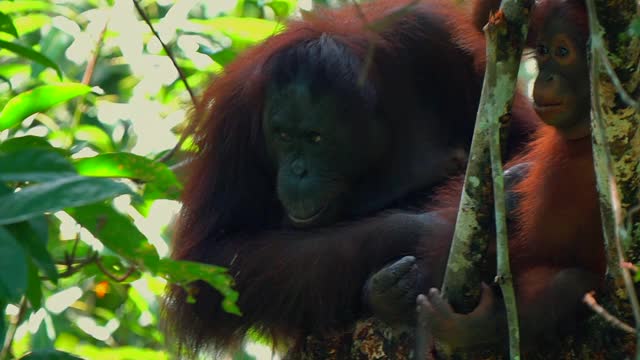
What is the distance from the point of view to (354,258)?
3574 mm

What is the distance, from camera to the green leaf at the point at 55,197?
7.00ft

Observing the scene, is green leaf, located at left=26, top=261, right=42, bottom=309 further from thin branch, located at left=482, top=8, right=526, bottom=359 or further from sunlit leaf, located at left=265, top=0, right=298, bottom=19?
sunlit leaf, located at left=265, top=0, right=298, bottom=19

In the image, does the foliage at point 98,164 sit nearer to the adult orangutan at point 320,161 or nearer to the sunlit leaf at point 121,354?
the sunlit leaf at point 121,354

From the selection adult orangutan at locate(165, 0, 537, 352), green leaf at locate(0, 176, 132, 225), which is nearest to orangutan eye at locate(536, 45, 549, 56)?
adult orangutan at locate(165, 0, 537, 352)

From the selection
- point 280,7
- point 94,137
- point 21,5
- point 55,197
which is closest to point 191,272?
point 55,197

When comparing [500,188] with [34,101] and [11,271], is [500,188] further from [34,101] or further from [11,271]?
[34,101]

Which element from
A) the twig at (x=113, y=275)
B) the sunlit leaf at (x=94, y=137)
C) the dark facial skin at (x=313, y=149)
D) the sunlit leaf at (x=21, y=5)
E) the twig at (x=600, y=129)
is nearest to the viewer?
the twig at (x=600, y=129)

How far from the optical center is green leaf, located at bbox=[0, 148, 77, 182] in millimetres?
2273

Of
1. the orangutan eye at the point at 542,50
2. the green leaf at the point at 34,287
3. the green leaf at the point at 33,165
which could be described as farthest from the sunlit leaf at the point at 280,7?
the green leaf at the point at 33,165

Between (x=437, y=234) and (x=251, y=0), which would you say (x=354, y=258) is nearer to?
(x=437, y=234)

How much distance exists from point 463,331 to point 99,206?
0.84 m

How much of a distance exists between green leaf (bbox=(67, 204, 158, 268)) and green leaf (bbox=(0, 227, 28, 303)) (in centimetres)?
38

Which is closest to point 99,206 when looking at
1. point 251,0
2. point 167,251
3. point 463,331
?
point 463,331

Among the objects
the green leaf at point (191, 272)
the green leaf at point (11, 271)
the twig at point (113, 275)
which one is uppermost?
the green leaf at point (11, 271)
